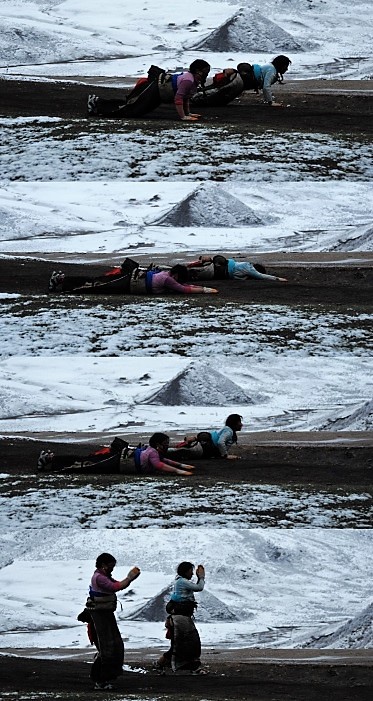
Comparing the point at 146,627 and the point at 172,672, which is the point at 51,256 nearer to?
the point at 146,627

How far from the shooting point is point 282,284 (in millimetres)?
22109

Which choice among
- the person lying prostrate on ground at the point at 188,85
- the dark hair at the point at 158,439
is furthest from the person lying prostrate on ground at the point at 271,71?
the dark hair at the point at 158,439

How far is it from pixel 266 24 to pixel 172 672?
20.4 m

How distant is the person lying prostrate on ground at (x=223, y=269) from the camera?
2134cm

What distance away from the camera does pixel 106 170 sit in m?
25.6

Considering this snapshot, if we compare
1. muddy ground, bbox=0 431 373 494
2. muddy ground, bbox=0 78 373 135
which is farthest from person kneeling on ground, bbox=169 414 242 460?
muddy ground, bbox=0 78 373 135

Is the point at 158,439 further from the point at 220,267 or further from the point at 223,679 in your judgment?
the point at 220,267

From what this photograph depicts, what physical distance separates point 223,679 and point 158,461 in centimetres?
462

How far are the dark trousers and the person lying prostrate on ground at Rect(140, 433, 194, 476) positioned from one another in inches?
178

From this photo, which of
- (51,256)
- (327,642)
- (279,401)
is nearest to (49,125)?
(51,256)

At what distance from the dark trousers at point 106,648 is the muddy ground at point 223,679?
134 millimetres

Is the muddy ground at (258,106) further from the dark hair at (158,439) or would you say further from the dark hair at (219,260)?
the dark hair at (158,439)

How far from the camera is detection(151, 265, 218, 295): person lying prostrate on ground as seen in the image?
20859 millimetres

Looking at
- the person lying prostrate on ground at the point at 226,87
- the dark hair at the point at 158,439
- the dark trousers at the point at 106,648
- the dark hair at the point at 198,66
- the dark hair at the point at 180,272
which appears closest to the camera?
the dark trousers at the point at 106,648
